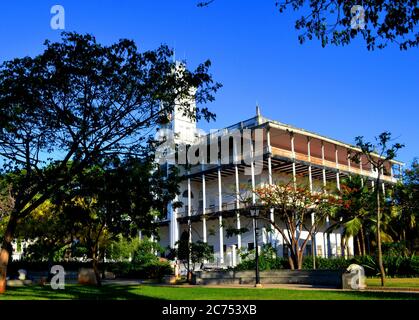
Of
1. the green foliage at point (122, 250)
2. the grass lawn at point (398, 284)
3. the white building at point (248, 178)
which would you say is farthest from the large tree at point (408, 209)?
the green foliage at point (122, 250)

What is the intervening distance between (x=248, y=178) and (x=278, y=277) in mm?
18641

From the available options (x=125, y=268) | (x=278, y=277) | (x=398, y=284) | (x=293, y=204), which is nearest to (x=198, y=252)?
(x=293, y=204)

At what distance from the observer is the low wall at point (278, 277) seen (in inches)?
834

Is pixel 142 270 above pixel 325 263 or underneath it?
underneath

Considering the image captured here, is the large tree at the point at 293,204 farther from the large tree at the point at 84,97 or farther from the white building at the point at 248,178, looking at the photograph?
the large tree at the point at 84,97

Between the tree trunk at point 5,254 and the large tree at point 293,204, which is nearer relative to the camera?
the tree trunk at point 5,254

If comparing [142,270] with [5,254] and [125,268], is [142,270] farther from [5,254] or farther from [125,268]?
[5,254]

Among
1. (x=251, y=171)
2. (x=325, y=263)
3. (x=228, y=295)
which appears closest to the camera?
(x=228, y=295)

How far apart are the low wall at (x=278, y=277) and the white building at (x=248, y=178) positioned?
9337 millimetres

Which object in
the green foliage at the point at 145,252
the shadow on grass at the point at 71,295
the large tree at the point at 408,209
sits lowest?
the shadow on grass at the point at 71,295

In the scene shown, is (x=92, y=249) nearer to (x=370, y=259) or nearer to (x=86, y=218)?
(x=86, y=218)

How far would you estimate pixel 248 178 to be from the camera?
42656 millimetres

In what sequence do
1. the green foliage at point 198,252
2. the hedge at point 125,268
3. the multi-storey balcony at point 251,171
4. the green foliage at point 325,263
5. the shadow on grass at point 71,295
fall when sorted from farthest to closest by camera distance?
the multi-storey balcony at point 251,171
the hedge at point 125,268
the green foliage at point 325,263
the green foliage at point 198,252
the shadow on grass at point 71,295

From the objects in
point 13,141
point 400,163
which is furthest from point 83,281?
point 400,163
